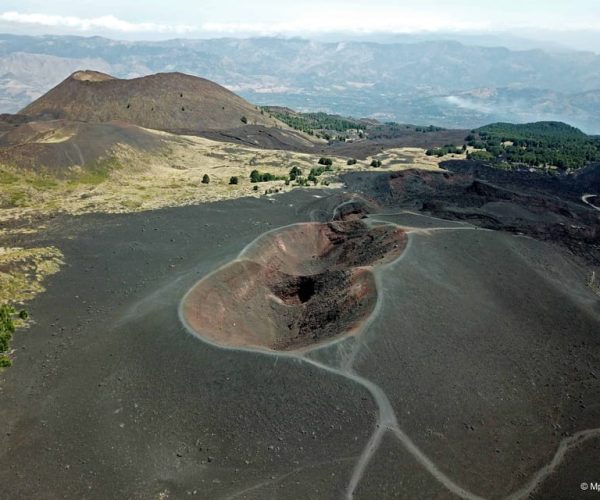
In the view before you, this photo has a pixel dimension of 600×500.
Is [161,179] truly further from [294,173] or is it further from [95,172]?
[294,173]

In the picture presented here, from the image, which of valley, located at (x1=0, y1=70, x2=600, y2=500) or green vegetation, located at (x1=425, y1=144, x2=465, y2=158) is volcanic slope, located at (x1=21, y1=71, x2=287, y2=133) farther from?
valley, located at (x1=0, y1=70, x2=600, y2=500)

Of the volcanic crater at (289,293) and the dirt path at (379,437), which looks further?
the volcanic crater at (289,293)

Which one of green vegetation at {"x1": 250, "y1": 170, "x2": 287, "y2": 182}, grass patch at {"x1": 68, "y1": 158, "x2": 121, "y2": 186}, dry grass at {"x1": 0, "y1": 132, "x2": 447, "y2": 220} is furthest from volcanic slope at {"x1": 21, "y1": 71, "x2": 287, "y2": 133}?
green vegetation at {"x1": 250, "y1": 170, "x2": 287, "y2": 182}

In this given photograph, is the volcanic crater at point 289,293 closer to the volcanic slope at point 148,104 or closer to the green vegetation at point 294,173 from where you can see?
the green vegetation at point 294,173

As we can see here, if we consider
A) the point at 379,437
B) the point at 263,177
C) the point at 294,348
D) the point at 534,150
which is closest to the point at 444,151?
the point at 534,150

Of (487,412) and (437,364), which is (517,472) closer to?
(487,412)

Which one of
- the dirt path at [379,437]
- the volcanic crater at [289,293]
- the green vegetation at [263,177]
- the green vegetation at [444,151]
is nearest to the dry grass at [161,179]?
the green vegetation at [263,177]
